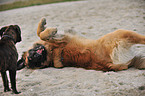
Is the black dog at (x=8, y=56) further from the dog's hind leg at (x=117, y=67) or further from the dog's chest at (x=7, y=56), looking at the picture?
the dog's hind leg at (x=117, y=67)

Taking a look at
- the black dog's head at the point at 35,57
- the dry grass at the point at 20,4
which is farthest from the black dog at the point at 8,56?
the dry grass at the point at 20,4

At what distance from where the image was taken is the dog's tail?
2.96 m

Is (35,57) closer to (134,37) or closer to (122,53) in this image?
(122,53)

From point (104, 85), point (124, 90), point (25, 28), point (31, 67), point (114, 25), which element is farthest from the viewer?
point (25, 28)

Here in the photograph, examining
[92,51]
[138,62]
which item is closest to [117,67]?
[138,62]

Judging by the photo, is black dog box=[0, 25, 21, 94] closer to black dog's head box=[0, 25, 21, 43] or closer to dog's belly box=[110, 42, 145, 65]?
black dog's head box=[0, 25, 21, 43]

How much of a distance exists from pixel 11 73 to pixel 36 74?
0.83 m

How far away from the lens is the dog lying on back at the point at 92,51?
2990 millimetres

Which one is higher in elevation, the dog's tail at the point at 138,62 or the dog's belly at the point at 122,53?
the dog's belly at the point at 122,53

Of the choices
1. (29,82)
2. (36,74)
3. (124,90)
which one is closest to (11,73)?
(29,82)

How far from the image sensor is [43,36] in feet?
10.5

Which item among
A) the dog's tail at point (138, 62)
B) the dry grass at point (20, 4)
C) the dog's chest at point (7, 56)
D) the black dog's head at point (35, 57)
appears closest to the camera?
the dog's chest at point (7, 56)

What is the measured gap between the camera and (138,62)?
3.03 m

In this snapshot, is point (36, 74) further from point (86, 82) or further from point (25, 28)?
point (25, 28)
